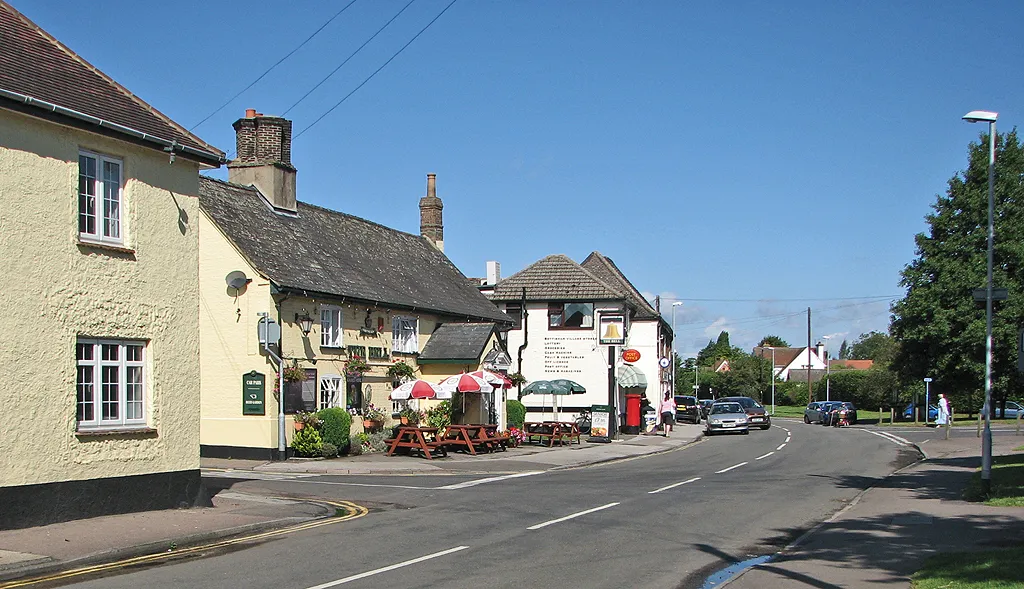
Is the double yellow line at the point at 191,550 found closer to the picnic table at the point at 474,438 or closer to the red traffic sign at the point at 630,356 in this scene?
the picnic table at the point at 474,438

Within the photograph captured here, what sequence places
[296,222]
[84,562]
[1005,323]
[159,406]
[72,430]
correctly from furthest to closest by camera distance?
[1005,323], [296,222], [159,406], [72,430], [84,562]

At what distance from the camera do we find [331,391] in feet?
87.9

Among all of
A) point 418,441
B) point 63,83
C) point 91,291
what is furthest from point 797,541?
point 418,441

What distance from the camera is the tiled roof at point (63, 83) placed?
1355 cm

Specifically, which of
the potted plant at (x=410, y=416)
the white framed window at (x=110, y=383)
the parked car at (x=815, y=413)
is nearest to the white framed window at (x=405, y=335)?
the potted plant at (x=410, y=416)

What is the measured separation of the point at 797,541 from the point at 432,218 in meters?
30.6

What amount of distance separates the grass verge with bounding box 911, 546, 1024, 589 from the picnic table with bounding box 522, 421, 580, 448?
905 inches

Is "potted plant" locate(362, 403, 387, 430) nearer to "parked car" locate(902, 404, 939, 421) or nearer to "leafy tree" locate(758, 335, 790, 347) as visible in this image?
"parked car" locate(902, 404, 939, 421)

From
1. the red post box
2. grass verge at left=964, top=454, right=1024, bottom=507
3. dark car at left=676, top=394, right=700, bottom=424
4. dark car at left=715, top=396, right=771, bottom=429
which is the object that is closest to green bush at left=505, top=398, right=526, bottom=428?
the red post box

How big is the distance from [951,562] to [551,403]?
3469cm

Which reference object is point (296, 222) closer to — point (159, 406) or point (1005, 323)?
point (159, 406)

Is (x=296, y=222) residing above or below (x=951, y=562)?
above

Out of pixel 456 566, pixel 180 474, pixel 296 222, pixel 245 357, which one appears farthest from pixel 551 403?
pixel 456 566

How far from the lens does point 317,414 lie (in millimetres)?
25469
